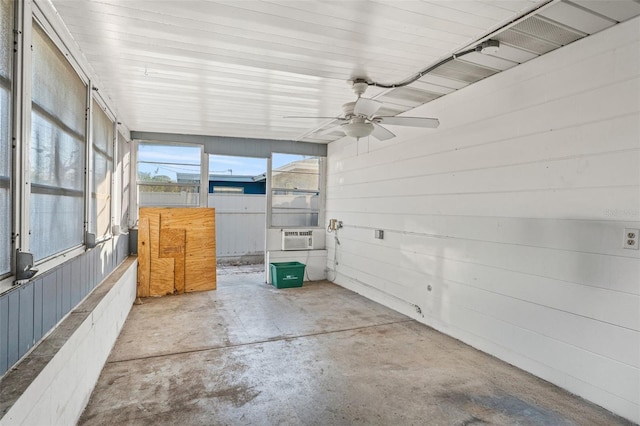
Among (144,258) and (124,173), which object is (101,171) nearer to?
(124,173)

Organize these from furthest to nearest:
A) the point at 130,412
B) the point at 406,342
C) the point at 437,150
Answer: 1. the point at 437,150
2. the point at 406,342
3. the point at 130,412

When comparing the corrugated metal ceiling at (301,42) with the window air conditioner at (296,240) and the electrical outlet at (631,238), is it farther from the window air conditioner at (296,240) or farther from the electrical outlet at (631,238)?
the window air conditioner at (296,240)

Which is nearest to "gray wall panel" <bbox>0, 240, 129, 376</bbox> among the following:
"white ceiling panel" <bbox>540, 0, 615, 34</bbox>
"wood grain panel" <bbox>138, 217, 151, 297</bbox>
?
"wood grain panel" <bbox>138, 217, 151, 297</bbox>

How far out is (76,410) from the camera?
2.16 m

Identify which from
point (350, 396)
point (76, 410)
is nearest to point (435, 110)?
point (350, 396)

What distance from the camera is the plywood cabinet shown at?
5.32 m

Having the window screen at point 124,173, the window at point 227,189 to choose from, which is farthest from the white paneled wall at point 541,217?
the window at point 227,189

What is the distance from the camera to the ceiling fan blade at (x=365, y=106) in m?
2.95

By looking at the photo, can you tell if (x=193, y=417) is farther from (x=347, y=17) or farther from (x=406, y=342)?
(x=347, y=17)

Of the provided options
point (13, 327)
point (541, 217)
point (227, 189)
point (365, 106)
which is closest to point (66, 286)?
point (13, 327)

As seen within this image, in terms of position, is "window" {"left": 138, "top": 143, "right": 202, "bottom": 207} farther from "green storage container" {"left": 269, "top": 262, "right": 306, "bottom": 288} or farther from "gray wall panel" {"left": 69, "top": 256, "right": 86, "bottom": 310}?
"gray wall panel" {"left": 69, "top": 256, "right": 86, "bottom": 310}

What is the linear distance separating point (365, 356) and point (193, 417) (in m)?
1.60

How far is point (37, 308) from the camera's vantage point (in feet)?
6.07

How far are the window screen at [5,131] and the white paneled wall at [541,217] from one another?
3.54 m
